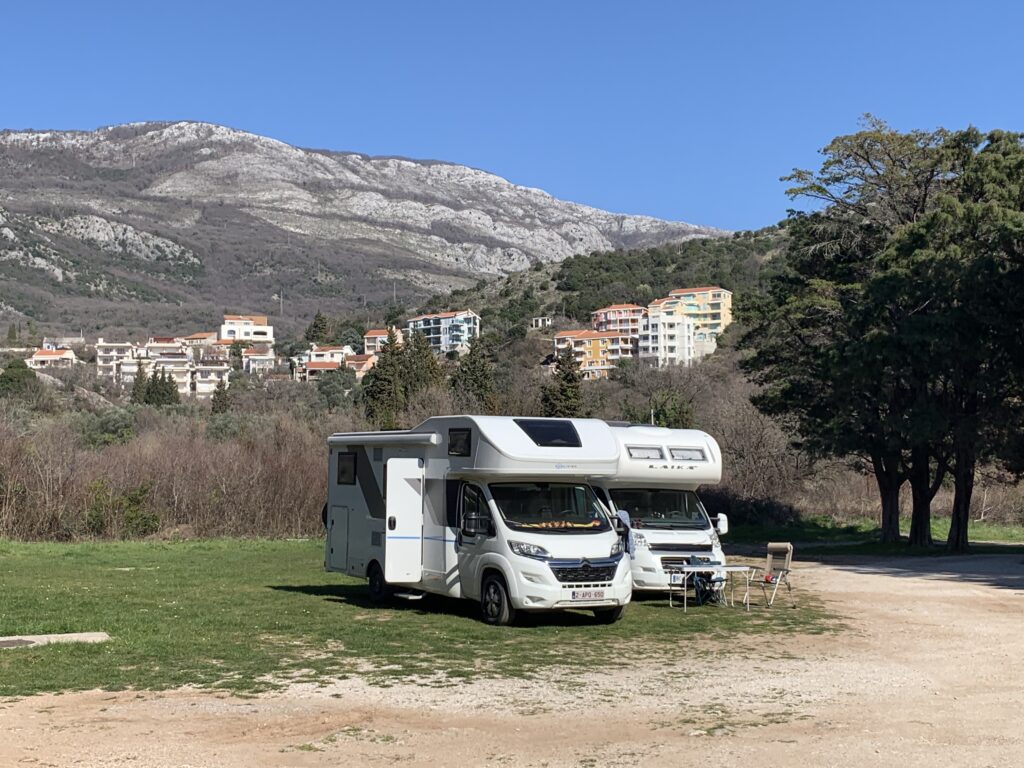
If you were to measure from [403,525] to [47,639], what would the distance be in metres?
5.38

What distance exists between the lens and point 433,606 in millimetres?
18312

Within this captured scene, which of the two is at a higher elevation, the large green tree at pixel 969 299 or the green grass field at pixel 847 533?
the large green tree at pixel 969 299

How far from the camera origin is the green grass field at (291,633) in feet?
39.4

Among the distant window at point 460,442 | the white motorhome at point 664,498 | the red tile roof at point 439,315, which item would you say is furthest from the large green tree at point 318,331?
the distant window at point 460,442

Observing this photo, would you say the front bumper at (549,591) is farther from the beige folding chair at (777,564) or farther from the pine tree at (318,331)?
the pine tree at (318,331)

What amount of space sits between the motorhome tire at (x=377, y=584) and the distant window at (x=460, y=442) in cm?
260

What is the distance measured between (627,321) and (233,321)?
59651 mm

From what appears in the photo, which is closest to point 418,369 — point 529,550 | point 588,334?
point 529,550

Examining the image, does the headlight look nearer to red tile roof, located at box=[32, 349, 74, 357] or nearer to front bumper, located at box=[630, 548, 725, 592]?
front bumper, located at box=[630, 548, 725, 592]

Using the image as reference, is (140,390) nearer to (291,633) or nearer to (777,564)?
Answer: (777,564)

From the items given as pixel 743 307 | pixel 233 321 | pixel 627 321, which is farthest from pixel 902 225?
pixel 233 321

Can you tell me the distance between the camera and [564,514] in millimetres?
16375

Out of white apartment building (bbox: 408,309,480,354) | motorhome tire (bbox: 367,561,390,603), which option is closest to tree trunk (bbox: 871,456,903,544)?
motorhome tire (bbox: 367,561,390,603)

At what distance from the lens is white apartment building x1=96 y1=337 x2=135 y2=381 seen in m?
121
